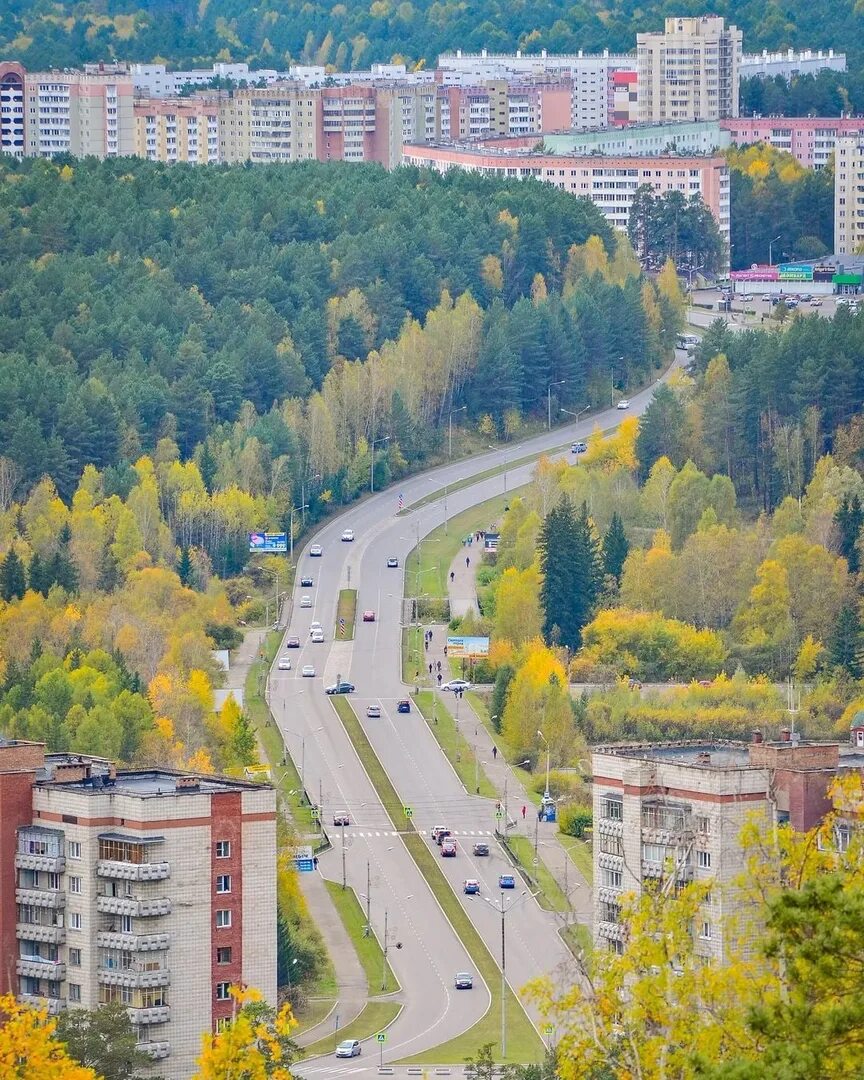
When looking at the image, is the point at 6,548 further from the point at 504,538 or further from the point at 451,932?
the point at 451,932

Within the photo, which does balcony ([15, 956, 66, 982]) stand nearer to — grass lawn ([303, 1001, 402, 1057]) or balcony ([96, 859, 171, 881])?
balcony ([96, 859, 171, 881])

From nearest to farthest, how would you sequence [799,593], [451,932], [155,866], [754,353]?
[155,866]
[451,932]
[799,593]
[754,353]

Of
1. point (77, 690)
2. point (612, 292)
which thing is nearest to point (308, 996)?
point (77, 690)

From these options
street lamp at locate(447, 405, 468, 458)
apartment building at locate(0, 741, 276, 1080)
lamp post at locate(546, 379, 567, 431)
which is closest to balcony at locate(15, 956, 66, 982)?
apartment building at locate(0, 741, 276, 1080)

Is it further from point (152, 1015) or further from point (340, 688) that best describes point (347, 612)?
point (152, 1015)

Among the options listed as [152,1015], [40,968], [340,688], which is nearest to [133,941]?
[152,1015]

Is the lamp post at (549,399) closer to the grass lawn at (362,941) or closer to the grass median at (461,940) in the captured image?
the grass median at (461,940)

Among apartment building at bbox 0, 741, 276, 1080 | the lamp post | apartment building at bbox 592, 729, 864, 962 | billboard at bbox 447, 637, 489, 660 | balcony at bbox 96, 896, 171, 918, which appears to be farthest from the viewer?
the lamp post
